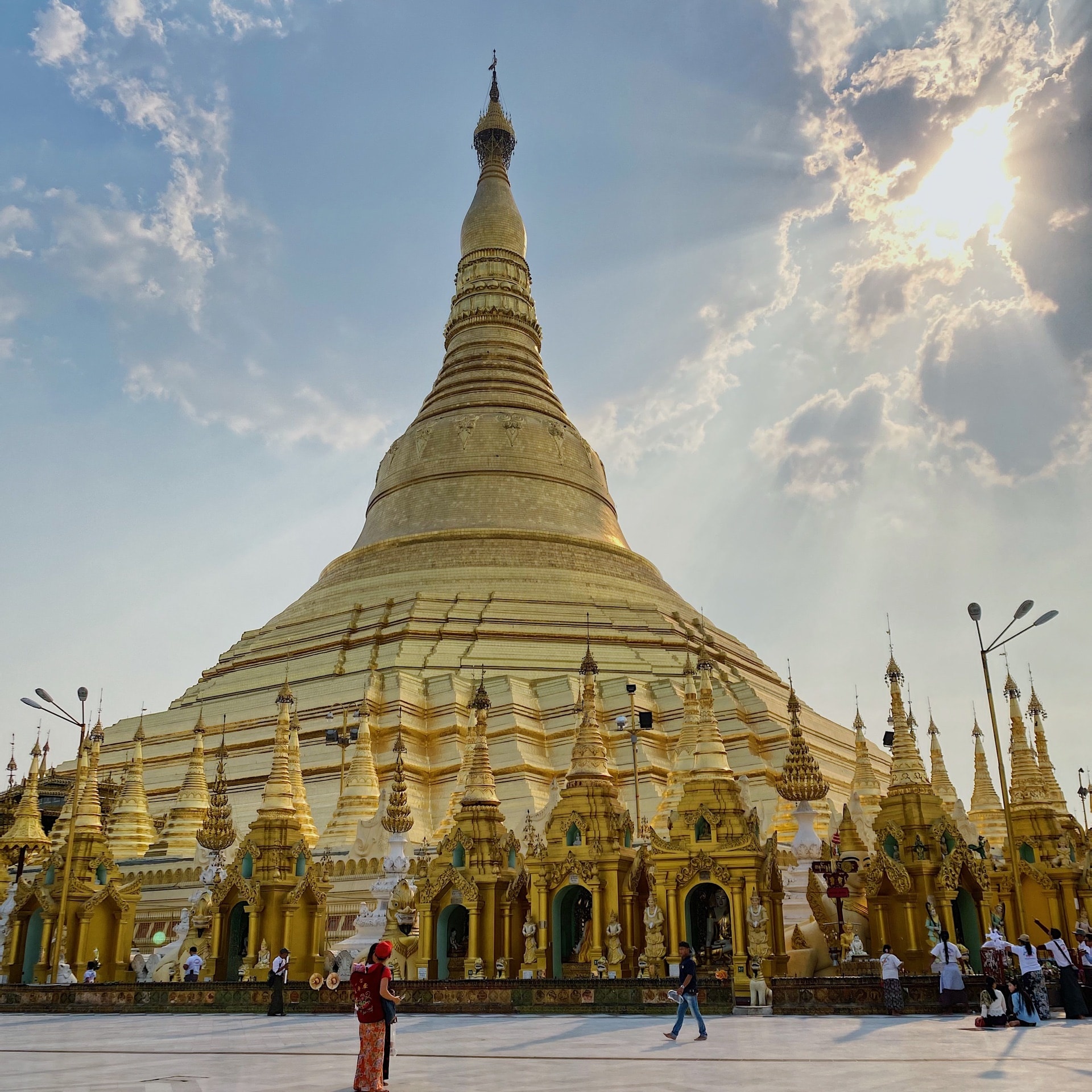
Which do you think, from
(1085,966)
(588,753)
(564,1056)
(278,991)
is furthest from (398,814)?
(564,1056)

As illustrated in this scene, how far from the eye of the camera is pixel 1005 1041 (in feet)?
33.9

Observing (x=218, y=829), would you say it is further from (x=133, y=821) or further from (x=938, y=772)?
(x=938, y=772)

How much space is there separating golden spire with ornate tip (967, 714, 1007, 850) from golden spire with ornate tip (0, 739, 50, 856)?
81.2ft

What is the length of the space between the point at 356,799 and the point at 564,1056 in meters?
18.4

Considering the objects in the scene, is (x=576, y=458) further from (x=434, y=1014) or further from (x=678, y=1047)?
(x=678, y=1047)

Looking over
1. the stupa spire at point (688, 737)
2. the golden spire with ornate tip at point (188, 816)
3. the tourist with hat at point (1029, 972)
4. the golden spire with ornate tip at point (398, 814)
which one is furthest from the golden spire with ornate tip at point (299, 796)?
the tourist with hat at point (1029, 972)

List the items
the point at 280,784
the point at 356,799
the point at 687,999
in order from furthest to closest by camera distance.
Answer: the point at 356,799, the point at 280,784, the point at 687,999

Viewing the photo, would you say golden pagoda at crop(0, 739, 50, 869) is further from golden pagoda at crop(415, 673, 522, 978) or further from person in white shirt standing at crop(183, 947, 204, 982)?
golden pagoda at crop(415, 673, 522, 978)

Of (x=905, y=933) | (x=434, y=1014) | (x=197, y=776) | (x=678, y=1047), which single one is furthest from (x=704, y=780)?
(x=197, y=776)

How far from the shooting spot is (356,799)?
1077 inches

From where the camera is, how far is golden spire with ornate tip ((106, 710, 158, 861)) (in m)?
29.5

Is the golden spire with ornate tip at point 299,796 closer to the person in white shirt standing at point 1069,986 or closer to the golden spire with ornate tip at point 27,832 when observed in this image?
the golden spire with ornate tip at point 27,832

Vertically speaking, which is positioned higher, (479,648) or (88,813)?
(479,648)

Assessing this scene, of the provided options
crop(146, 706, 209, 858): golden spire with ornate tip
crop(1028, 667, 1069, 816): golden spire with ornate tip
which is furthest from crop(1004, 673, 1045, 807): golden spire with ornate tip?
crop(146, 706, 209, 858): golden spire with ornate tip
